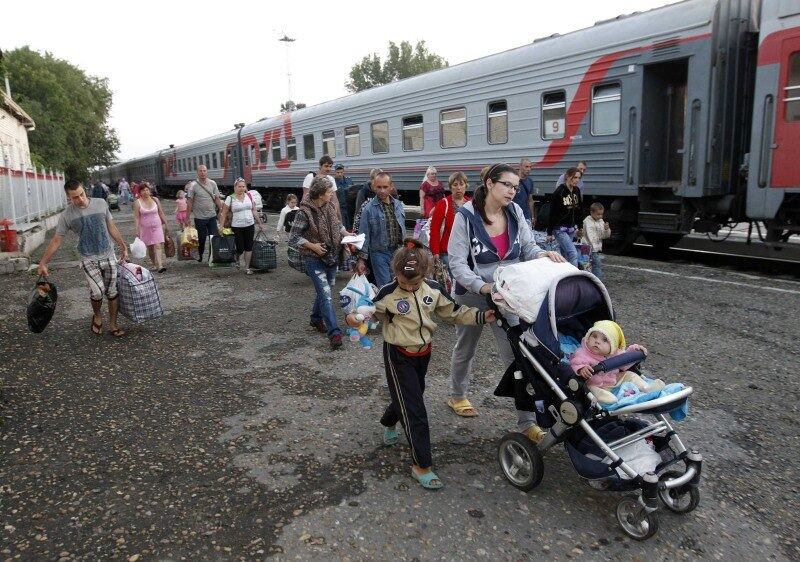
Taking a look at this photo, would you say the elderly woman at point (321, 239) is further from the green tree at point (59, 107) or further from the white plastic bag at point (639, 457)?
the green tree at point (59, 107)

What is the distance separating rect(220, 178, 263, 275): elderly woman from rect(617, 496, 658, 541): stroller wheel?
799cm

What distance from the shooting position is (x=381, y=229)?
6180mm

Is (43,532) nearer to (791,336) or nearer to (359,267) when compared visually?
(359,267)

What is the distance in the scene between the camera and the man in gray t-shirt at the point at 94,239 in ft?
20.2

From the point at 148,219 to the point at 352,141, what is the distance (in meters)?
8.17

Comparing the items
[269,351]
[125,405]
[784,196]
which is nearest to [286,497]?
[125,405]

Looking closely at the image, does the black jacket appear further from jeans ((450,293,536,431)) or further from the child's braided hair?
the child's braided hair

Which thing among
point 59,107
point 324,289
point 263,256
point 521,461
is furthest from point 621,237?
point 59,107

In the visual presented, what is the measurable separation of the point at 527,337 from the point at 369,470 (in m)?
1.25

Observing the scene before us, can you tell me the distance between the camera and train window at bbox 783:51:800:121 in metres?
8.19

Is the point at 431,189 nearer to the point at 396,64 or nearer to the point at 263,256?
the point at 263,256

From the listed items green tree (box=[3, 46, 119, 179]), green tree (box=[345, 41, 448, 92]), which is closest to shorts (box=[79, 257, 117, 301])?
green tree (box=[3, 46, 119, 179])

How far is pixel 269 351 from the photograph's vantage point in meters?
5.88

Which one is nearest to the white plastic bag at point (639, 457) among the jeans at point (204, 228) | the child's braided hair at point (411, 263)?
the child's braided hair at point (411, 263)
